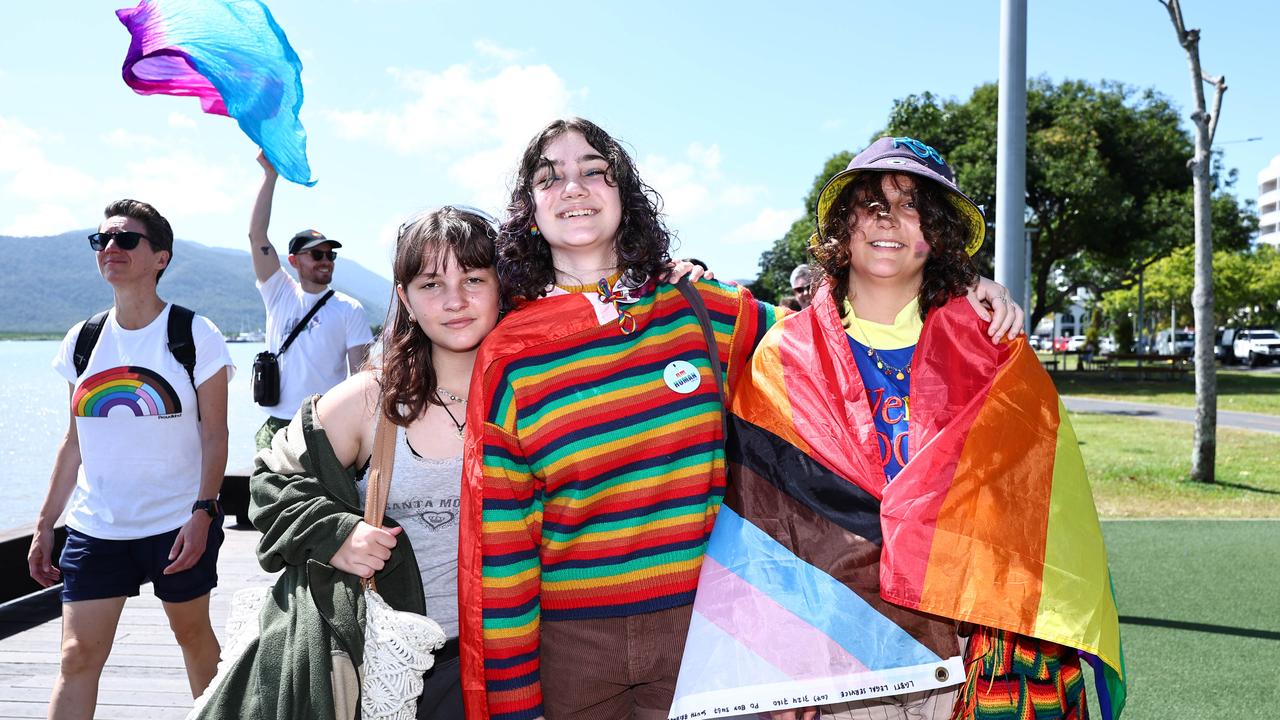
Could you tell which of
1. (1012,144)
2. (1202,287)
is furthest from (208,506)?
(1202,287)

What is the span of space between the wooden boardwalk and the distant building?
344 ft

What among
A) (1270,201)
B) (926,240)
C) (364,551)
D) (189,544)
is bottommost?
(189,544)

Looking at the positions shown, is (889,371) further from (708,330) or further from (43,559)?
(43,559)

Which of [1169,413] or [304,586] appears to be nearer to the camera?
[304,586]

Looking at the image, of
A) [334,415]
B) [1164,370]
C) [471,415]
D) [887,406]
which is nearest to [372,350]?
[334,415]

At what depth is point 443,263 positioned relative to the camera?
85.0 inches

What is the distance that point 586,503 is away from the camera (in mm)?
2020

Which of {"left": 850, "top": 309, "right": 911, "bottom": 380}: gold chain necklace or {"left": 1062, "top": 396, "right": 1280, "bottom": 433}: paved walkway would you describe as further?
{"left": 1062, "top": 396, "right": 1280, "bottom": 433}: paved walkway

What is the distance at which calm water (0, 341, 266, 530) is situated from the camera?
38.2 feet

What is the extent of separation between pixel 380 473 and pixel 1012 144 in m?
3.45

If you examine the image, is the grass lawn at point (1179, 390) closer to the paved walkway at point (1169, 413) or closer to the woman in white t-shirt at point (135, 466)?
the paved walkway at point (1169, 413)

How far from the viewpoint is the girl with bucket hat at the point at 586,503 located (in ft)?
6.47

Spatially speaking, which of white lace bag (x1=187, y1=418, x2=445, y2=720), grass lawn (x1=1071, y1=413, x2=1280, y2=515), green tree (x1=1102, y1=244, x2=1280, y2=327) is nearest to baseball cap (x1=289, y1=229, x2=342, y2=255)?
white lace bag (x1=187, y1=418, x2=445, y2=720)

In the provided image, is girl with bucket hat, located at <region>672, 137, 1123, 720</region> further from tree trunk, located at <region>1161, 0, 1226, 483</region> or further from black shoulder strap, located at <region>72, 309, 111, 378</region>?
tree trunk, located at <region>1161, 0, 1226, 483</region>
